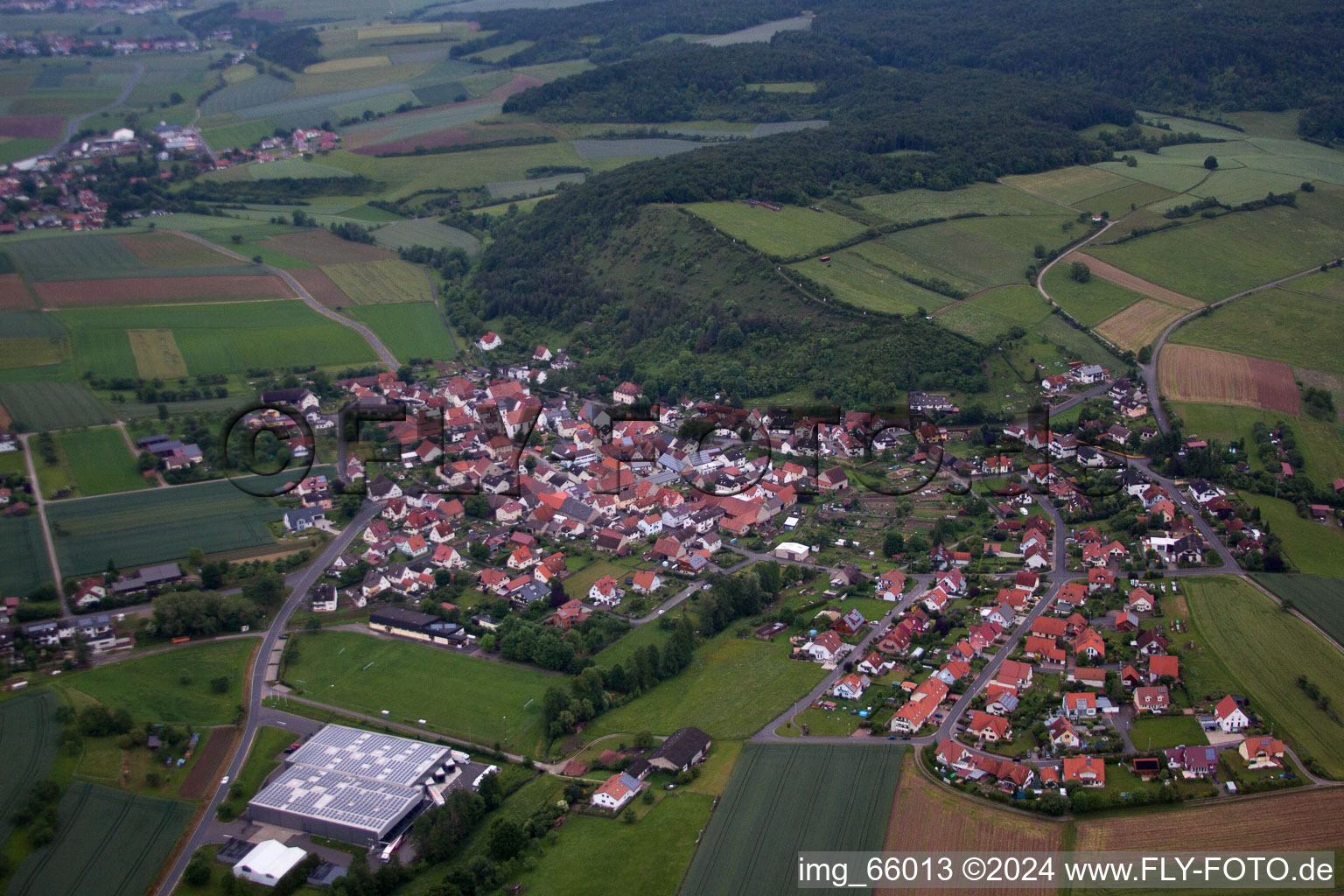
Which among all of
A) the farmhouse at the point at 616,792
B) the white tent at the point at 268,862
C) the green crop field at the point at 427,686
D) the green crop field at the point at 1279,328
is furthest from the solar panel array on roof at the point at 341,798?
the green crop field at the point at 1279,328

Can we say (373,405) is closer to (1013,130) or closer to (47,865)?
(47,865)

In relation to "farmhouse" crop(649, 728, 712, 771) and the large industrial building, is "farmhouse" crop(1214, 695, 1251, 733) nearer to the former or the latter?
"farmhouse" crop(649, 728, 712, 771)

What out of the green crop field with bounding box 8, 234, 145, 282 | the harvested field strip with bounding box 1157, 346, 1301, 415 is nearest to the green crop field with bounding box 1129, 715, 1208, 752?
the harvested field strip with bounding box 1157, 346, 1301, 415

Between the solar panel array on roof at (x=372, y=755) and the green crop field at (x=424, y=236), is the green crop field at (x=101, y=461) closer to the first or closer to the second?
the solar panel array on roof at (x=372, y=755)

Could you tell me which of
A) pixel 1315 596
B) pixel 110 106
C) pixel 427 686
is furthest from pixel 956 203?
pixel 110 106

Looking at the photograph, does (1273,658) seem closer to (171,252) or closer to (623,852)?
(623,852)
